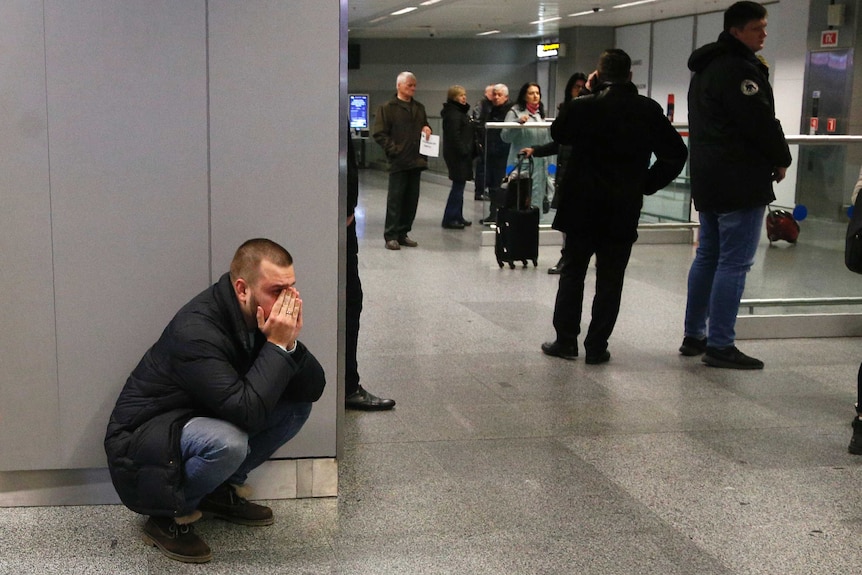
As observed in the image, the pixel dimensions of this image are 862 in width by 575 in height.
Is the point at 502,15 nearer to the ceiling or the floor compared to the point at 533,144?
nearer to the ceiling

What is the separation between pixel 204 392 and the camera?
3.09 meters

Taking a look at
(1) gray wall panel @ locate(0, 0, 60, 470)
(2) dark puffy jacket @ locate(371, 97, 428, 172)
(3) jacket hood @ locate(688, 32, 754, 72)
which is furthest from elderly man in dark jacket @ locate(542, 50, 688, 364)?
(2) dark puffy jacket @ locate(371, 97, 428, 172)

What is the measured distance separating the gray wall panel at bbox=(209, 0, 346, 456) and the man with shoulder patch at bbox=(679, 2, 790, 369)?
263 cm

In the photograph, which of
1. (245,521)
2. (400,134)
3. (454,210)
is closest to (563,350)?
(245,521)

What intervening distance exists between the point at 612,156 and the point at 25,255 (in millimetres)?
3179

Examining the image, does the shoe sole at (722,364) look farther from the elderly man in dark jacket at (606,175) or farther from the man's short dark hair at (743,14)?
the man's short dark hair at (743,14)

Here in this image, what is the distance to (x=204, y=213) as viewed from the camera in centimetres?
355

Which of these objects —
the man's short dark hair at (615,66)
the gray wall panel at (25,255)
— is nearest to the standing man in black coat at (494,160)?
the man's short dark hair at (615,66)

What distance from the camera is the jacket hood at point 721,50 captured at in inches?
216

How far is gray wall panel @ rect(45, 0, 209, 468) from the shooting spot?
3400mm

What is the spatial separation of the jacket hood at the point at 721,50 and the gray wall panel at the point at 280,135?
264 centimetres

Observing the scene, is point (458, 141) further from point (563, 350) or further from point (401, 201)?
point (563, 350)

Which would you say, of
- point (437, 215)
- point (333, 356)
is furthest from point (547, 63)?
point (333, 356)

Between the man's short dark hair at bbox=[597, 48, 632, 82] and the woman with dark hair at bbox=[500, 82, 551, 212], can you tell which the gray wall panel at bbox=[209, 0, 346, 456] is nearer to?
the man's short dark hair at bbox=[597, 48, 632, 82]
